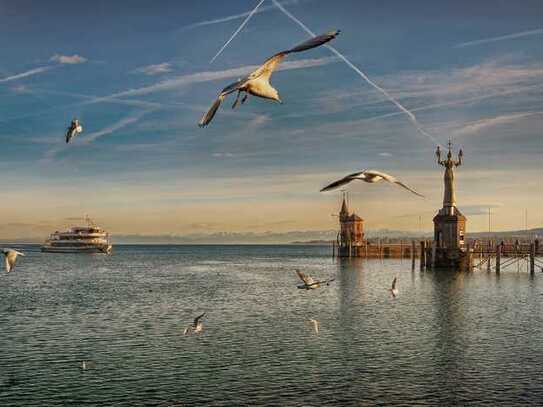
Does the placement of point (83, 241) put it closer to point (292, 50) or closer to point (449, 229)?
point (449, 229)

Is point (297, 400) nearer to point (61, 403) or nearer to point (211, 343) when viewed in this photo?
point (61, 403)

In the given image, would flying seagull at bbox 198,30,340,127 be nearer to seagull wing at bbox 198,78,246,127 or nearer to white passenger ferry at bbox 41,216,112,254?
seagull wing at bbox 198,78,246,127

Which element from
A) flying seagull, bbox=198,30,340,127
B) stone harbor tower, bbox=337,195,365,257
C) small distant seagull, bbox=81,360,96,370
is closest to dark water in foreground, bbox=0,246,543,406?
small distant seagull, bbox=81,360,96,370

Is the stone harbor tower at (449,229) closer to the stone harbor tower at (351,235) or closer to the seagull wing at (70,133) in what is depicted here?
the stone harbor tower at (351,235)

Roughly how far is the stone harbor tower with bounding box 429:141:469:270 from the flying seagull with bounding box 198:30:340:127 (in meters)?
70.9

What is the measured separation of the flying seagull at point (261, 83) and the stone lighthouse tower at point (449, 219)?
70.9 meters

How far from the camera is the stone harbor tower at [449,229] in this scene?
78.8 metres

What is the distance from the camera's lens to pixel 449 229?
3100 inches

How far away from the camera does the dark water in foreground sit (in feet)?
84.9

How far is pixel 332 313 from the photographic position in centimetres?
5016

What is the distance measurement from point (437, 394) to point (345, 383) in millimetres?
3737

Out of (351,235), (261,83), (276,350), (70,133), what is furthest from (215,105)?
(351,235)

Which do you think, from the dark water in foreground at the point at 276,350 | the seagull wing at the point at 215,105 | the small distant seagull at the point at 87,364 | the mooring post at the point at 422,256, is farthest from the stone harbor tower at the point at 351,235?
the seagull wing at the point at 215,105

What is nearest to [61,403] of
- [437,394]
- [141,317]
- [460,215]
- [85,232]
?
[437,394]
